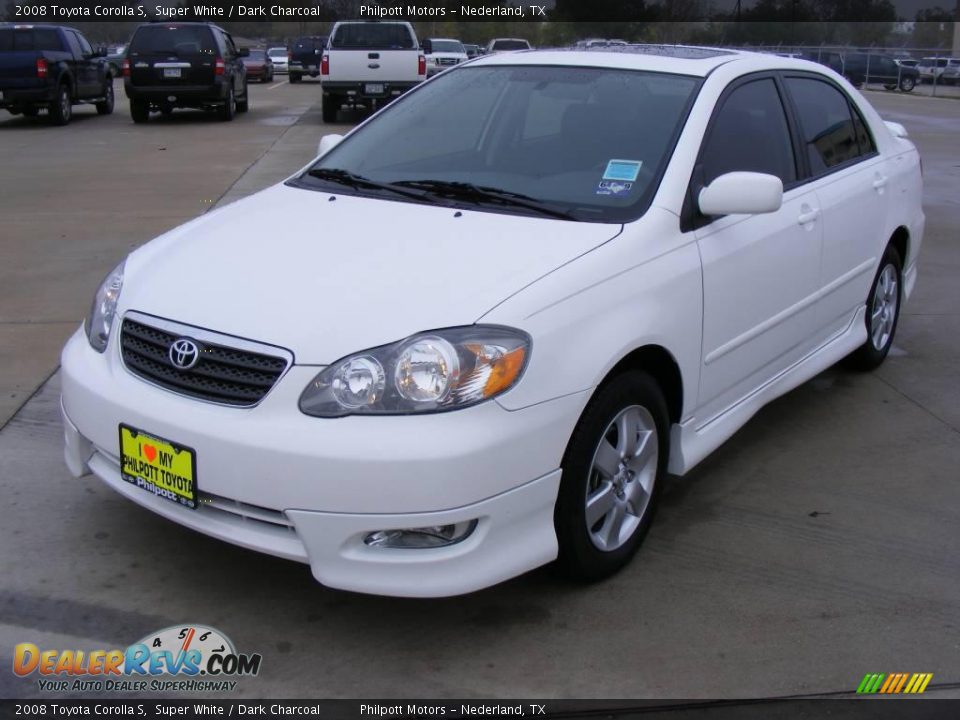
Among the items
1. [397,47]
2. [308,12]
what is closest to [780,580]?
[397,47]

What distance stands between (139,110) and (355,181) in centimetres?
1606

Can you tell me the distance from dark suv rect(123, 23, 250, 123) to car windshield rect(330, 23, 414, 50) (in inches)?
84.3

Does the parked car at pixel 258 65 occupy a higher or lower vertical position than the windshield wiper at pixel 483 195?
lower

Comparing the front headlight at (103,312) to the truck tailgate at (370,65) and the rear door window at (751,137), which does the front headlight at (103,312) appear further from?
the truck tailgate at (370,65)

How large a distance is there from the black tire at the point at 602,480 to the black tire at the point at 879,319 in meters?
2.27

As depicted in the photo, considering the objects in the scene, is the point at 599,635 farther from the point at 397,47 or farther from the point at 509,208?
the point at 397,47

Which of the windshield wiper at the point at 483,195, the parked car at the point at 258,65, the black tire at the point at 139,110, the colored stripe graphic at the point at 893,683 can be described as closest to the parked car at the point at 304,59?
the parked car at the point at 258,65

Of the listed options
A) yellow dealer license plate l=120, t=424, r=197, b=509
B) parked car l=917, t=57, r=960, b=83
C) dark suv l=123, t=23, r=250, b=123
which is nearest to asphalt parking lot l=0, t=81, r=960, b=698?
yellow dealer license plate l=120, t=424, r=197, b=509

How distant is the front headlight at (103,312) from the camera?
139 inches

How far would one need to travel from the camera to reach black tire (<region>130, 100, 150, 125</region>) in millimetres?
18734

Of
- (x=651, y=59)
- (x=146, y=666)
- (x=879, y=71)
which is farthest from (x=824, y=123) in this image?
(x=879, y=71)

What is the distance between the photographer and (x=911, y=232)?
573 cm

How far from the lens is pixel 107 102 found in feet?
67.1

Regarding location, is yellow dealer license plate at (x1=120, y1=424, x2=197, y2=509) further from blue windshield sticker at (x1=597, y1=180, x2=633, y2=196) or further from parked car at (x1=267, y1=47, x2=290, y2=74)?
parked car at (x1=267, y1=47, x2=290, y2=74)
